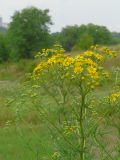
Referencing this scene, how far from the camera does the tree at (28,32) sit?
5556 cm

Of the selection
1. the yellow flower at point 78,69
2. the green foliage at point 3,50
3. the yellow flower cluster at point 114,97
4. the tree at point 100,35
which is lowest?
the green foliage at point 3,50

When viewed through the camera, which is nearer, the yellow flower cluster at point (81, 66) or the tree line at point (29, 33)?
the yellow flower cluster at point (81, 66)

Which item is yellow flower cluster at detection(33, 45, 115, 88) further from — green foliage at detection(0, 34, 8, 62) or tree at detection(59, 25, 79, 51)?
tree at detection(59, 25, 79, 51)

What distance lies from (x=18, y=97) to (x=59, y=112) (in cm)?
37

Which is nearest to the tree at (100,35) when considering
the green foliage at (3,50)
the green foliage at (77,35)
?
the green foliage at (77,35)

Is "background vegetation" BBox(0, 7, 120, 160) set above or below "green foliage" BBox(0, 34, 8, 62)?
above

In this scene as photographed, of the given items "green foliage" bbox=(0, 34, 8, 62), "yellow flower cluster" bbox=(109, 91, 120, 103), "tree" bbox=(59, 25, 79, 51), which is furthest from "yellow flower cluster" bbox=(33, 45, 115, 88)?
"tree" bbox=(59, 25, 79, 51)

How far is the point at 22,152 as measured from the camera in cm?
879

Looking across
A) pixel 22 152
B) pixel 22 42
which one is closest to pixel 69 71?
pixel 22 152

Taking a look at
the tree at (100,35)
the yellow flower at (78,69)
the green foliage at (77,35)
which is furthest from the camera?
the green foliage at (77,35)

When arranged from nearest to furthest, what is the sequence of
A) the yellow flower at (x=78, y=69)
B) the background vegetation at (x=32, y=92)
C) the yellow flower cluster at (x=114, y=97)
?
the yellow flower at (x=78, y=69) → the yellow flower cluster at (x=114, y=97) → the background vegetation at (x=32, y=92)

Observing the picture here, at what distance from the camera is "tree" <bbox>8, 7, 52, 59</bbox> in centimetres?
5556

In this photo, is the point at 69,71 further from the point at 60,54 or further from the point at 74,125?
the point at 74,125

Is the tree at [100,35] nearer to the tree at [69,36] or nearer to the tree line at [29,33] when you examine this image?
the tree at [69,36]
